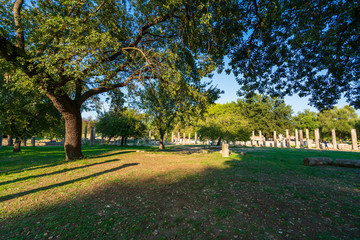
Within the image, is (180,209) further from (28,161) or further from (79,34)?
(28,161)

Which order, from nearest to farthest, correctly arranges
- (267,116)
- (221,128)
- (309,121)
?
1. (221,128)
2. (267,116)
3. (309,121)

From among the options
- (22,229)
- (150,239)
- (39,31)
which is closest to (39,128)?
(39,31)

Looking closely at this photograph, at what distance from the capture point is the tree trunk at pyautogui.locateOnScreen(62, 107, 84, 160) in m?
10.8

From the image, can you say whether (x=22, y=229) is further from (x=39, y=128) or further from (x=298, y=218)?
(x=39, y=128)

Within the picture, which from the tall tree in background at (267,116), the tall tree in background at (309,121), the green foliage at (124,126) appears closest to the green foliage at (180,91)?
the green foliage at (124,126)

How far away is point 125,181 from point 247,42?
9999mm

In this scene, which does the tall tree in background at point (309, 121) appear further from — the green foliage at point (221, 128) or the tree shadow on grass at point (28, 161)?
the tree shadow on grass at point (28, 161)

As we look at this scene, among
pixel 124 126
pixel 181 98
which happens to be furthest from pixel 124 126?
pixel 181 98

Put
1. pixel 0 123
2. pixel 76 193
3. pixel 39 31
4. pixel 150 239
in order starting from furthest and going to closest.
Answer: pixel 0 123 < pixel 39 31 < pixel 76 193 < pixel 150 239

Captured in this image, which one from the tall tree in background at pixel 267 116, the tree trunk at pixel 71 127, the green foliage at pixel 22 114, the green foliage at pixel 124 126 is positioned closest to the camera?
the tree trunk at pixel 71 127

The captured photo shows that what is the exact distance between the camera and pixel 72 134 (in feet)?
35.9

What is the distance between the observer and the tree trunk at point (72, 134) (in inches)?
427

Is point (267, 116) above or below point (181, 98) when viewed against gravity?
above

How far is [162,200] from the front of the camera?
4.36 meters
